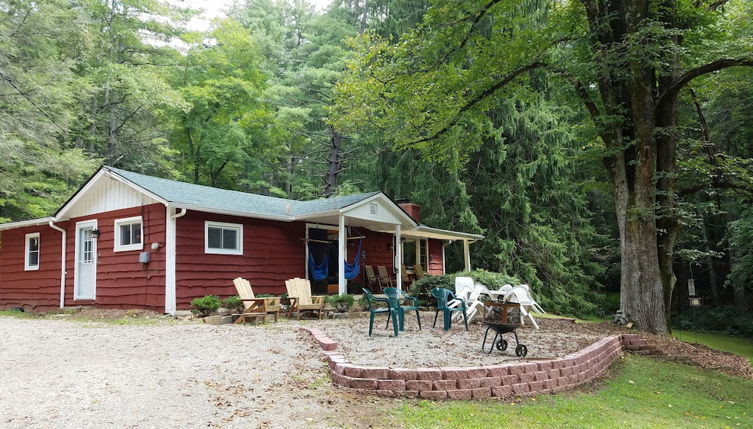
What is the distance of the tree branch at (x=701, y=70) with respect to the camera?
28.8 ft

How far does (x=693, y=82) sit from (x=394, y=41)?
12590 mm

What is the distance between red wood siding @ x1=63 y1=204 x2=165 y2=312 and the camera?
10.8 meters

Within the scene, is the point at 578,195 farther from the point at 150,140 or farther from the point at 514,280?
the point at 150,140

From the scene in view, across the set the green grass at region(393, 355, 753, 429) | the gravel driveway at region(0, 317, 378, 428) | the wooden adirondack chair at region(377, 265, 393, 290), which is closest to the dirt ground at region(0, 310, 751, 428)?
the gravel driveway at region(0, 317, 378, 428)

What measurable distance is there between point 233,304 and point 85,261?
16.9 feet

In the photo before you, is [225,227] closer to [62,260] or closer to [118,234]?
[118,234]

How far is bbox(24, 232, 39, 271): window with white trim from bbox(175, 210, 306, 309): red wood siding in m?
6.30

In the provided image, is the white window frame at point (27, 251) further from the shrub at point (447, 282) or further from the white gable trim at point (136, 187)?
the shrub at point (447, 282)

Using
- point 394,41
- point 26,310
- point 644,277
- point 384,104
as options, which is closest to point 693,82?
point 644,277

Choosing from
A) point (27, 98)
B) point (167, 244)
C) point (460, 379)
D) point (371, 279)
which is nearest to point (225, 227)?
point (167, 244)

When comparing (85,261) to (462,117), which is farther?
(85,261)

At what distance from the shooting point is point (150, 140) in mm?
21016

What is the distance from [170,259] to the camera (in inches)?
416

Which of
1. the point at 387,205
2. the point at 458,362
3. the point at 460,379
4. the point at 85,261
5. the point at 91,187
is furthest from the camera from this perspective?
the point at 387,205
